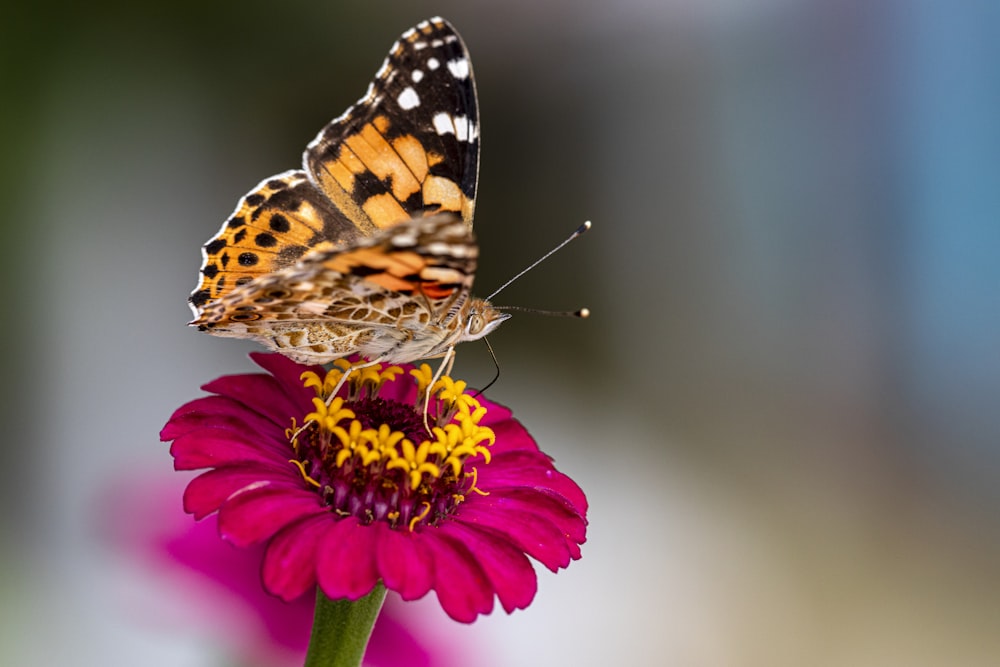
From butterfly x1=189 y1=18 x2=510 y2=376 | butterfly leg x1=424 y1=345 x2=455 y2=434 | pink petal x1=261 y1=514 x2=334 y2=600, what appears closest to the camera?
pink petal x1=261 y1=514 x2=334 y2=600

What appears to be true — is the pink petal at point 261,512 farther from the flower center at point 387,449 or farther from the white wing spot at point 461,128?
the white wing spot at point 461,128

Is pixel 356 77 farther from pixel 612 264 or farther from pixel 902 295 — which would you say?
pixel 902 295

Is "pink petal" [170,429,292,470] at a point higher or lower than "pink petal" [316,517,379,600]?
higher

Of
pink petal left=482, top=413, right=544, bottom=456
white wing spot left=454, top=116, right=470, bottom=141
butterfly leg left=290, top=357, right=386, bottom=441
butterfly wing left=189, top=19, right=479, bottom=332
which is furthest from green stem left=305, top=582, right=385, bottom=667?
white wing spot left=454, top=116, right=470, bottom=141

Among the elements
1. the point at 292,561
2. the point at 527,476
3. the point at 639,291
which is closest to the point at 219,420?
the point at 292,561

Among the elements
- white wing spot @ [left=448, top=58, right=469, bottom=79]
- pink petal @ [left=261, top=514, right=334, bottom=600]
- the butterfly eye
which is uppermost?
white wing spot @ [left=448, top=58, right=469, bottom=79]

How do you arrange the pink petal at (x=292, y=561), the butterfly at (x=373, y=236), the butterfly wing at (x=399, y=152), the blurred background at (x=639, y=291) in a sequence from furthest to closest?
1. the blurred background at (x=639, y=291)
2. the butterfly wing at (x=399, y=152)
3. the butterfly at (x=373, y=236)
4. the pink petal at (x=292, y=561)

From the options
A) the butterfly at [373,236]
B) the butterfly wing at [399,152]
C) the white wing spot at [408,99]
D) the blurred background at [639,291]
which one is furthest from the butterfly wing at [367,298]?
the blurred background at [639,291]

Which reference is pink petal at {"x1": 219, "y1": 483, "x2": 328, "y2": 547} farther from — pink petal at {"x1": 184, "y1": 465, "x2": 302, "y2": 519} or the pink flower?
the pink flower
